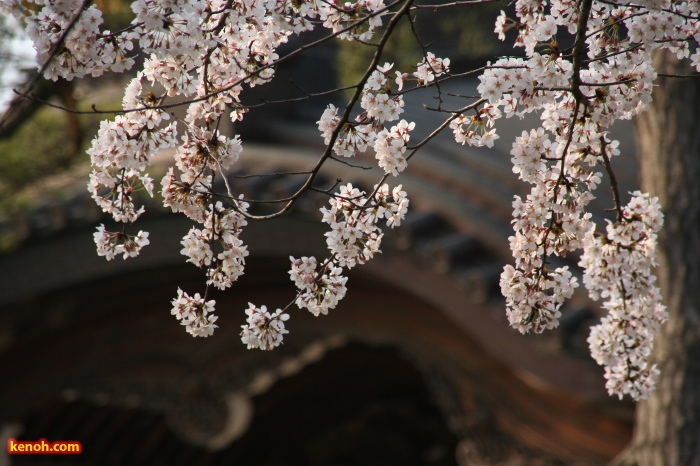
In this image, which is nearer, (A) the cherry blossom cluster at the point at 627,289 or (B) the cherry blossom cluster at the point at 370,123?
(B) the cherry blossom cluster at the point at 370,123

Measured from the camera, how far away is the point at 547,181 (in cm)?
222

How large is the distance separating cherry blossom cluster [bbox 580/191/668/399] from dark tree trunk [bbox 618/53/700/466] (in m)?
1.00

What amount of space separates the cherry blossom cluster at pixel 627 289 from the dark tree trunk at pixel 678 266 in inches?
39.2

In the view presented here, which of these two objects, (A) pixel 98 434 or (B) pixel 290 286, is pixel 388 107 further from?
(A) pixel 98 434

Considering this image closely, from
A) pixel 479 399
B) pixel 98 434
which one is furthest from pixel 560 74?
pixel 98 434

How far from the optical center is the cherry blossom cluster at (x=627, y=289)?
2.18 meters

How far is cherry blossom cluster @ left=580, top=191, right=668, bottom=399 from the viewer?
85.7 inches

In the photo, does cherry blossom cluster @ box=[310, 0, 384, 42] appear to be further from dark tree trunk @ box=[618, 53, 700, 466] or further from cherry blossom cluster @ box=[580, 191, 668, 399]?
dark tree trunk @ box=[618, 53, 700, 466]

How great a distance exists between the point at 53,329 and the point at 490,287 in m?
3.72

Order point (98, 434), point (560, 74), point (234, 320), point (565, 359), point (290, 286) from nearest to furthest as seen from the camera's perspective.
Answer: point (560, 74)
point (565, 359)
point (290, 286)
point (234, 320)
point (98, 434)

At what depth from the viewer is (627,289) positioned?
7.50 ft

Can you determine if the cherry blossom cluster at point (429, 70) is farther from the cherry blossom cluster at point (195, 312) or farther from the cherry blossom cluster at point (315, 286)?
the cherry blossom cluster at point (195, 312)

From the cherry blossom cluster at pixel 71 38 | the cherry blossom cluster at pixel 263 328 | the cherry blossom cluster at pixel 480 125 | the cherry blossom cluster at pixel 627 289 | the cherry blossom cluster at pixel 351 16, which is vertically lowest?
the cherry blossom cluster at pixel 263 328

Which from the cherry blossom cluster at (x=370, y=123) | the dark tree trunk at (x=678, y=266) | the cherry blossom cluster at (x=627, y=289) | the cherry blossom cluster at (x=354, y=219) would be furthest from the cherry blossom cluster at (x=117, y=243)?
the dark tree trunk at (x=678, y=266)
